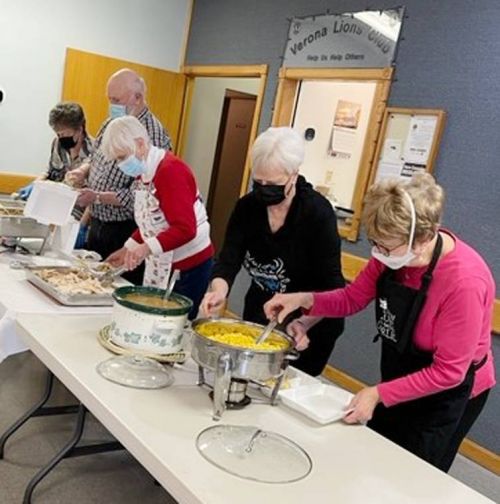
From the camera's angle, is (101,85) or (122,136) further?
(101,85)

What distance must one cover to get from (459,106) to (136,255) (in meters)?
1.81

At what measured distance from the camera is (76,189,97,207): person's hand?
2.54 m

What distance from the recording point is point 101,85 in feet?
14.7

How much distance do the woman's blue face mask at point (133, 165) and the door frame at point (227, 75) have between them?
2119 mm

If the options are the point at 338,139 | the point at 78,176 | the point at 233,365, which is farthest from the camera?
the point at 338,139

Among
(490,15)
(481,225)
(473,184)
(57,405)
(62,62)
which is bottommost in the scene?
(57,405)

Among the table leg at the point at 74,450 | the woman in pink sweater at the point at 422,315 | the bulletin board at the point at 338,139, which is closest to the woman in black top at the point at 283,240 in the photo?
the woman in pink sweater at the point at 422,315

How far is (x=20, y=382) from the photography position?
8.66 feet

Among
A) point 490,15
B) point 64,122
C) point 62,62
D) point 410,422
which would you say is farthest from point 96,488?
point 62,62

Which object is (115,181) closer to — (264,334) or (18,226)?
(18,226)

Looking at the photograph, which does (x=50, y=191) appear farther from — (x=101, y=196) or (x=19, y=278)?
(x=19, y=278)

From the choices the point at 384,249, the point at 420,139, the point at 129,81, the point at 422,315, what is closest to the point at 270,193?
the point at 384,249

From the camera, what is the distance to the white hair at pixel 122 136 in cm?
199

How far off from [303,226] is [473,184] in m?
1.34
